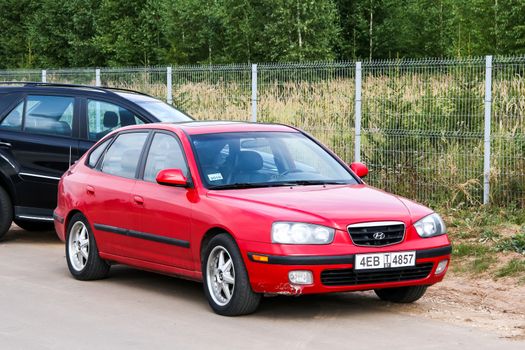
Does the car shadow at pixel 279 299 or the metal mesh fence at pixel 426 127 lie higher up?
the metal mesh fence at pixel 426 127

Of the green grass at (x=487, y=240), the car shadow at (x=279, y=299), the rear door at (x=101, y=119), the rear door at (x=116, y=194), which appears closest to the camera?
the car shadow at (x=279, y=299)

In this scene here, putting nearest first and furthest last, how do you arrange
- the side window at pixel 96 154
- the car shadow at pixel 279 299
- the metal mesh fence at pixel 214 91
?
the car shadow at pixel 279 299, the side window at pixel 96 154, the metal mesh fence at pixel 214 91

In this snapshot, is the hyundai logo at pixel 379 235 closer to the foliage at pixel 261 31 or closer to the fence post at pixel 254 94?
the fence post at pixel 254 94

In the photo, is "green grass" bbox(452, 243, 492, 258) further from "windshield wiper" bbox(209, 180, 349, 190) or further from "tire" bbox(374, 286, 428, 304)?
"windshield wiper" bbox(209, 180, 349, 190)

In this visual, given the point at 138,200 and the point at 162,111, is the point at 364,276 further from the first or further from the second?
the point at 162,111

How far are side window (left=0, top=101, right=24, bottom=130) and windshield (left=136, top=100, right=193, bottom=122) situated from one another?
1471mm

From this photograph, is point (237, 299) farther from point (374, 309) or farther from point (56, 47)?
point (56, 47)

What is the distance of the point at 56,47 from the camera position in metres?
77.8

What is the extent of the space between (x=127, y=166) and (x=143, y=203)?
74 cm

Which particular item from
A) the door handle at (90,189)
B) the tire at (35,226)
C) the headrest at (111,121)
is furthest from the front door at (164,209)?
the tire at (35,226)

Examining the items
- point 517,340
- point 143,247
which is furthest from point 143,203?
point 517,340

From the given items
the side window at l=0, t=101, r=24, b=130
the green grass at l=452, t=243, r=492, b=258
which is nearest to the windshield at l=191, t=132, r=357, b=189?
the green grass at l=452, t=243, r=492, b=258

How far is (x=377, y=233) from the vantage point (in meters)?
8.67

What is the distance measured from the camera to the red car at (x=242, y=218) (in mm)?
8555
